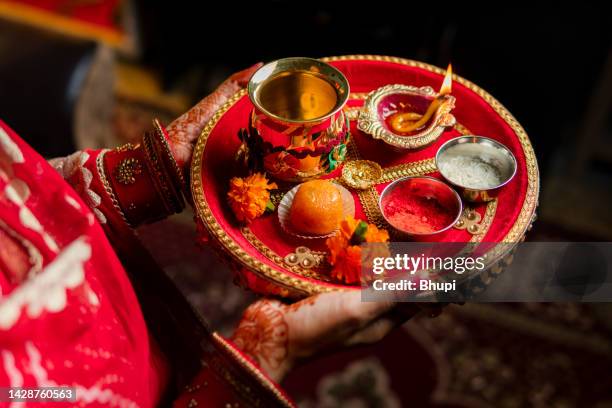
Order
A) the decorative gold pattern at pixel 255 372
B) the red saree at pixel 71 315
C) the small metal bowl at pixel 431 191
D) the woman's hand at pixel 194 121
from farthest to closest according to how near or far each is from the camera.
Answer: the woman's hand at pixel 194 121
the small metal bowl at pixel 431 191
the decorative gold pattern at pixel 255 372
the red saree at pixel 71 315

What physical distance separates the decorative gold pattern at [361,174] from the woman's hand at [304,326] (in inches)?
7.3

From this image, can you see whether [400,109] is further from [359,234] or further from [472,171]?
[359,234]

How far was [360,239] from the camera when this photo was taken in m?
0.74

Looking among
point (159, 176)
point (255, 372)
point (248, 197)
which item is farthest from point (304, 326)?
point (159, 176)

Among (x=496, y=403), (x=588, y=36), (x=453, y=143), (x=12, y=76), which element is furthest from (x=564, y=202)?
(x=12, y=76)

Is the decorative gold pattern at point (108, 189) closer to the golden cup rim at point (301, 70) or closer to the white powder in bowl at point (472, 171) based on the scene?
the golden cup rim at point (301, 70)

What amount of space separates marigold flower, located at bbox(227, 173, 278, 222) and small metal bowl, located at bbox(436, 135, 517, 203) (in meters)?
0.23

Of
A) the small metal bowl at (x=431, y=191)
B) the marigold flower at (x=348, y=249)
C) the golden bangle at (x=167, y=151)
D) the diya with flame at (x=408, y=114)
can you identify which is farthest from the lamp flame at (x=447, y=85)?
the golden bangle at (x=167, y=151)

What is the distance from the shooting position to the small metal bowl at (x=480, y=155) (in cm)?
81

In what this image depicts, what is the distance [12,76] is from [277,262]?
0.90 meters

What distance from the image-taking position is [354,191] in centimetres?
85

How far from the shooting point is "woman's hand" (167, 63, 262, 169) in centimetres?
91

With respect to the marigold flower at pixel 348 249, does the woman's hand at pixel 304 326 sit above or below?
below

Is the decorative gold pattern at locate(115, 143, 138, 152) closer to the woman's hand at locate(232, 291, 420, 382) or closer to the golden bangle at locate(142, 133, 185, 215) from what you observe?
the golden bangle at locate(142, 133, 185, 215)
